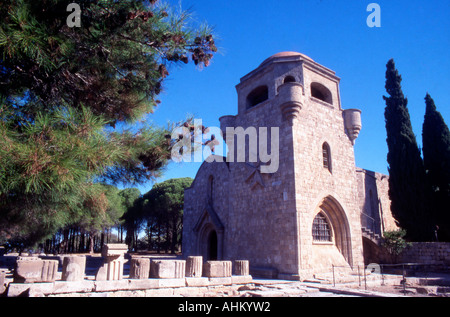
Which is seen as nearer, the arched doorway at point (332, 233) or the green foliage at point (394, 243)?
the arched doorway at point (332, 233)

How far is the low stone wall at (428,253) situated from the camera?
13.6m

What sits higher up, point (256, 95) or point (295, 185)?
point (256, 95)

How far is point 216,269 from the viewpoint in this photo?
26.0 feet

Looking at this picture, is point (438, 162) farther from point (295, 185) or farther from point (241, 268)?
point (241, 268)

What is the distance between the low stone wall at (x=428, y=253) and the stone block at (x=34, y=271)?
565 inches

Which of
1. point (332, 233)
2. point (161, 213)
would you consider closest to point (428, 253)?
point (332, 233)

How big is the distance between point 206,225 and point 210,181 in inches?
97.0

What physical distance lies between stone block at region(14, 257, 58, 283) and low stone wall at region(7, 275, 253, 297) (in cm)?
12

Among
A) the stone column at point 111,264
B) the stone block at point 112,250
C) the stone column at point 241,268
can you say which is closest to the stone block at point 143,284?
the stone column at point 111,264

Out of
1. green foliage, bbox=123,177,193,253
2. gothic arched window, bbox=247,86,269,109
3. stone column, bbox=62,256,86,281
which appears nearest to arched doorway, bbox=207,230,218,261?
gothic arched window, bbox=247,86,269,109

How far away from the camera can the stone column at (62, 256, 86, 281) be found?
6.25 meters

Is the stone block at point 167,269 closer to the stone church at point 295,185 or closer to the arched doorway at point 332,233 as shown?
the stone church at point 295,185

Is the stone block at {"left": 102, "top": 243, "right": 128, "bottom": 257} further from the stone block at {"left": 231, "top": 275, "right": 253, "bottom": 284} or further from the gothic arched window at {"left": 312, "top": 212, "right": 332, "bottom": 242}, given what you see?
the gothic arched window at {"left": 312, "top": 212, "right": 332, "bottom": 242}

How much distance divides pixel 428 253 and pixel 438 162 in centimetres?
654
